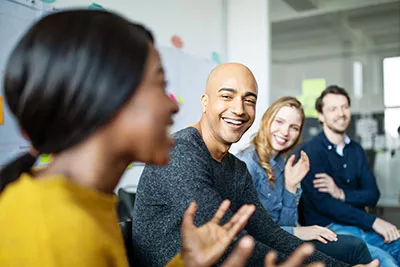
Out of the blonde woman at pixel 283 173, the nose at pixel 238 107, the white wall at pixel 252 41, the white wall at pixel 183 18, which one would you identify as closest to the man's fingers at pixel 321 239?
the blonde woman at pixel 283 173

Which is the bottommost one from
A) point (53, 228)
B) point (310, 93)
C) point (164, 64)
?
point (53, 228)

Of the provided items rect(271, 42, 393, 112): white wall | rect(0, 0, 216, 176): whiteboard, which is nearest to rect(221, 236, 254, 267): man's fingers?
rect(0, 0, 216, 176): whiteboard

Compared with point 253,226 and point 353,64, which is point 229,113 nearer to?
point 253,226

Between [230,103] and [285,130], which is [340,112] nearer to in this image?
[285,130]

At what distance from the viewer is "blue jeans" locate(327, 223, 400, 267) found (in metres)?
1.75

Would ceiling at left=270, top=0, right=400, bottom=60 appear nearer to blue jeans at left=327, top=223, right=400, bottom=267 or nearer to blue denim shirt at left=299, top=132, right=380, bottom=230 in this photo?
blue denim shirt at left=299, top=132, right=380, bottom=230

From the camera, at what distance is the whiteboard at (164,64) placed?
68.3 inches

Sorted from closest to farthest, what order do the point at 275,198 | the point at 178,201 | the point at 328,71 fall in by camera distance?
the point at 178,201 → the point at 275,198 → the point at 328,71

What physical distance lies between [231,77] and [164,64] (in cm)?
151

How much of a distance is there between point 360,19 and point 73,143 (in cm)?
350

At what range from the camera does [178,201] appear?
3.27 feet

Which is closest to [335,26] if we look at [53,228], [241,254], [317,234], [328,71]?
[328,71]

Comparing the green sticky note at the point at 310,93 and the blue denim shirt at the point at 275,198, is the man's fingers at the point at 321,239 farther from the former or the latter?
the green sticky note at the point at 310,93

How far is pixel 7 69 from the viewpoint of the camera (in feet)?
1.73
